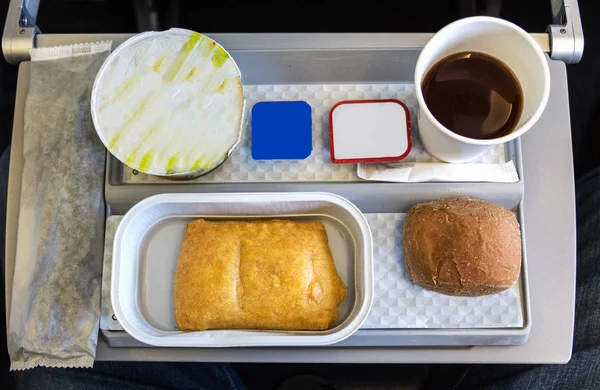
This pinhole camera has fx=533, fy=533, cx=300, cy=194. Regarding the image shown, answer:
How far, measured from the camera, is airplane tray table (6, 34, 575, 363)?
0.81 m

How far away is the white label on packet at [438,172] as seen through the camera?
0.82m

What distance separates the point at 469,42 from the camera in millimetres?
756

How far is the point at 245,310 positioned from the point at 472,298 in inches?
13.6

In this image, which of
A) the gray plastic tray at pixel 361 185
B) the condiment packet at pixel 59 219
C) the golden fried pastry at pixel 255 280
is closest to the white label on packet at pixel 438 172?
the gray plastic tray at pixel 361 185

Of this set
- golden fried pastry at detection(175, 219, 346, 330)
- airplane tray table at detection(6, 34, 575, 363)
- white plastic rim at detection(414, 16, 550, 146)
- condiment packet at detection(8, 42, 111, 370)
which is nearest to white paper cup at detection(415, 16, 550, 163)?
white plastic rim at detection(414, 16, 550, 146)

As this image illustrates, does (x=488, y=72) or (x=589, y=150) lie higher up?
(x=488, y=72)

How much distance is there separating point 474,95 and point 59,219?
647mm

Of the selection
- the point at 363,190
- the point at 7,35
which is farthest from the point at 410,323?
the point at 7,35

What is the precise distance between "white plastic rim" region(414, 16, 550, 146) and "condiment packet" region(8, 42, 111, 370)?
1.64 feet

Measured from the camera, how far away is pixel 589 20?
1.41 meters

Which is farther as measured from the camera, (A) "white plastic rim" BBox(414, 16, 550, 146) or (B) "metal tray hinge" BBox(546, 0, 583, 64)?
(B) "metal tray hinge" BBox(546, 0, 583, 64)

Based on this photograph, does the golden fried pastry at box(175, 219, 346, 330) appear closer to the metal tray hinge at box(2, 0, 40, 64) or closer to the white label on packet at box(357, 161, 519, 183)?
the white label on packet at box(357, 161, 519, 183)

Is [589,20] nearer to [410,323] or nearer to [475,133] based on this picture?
[475,133]

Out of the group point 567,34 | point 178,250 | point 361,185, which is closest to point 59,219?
point 178,250
